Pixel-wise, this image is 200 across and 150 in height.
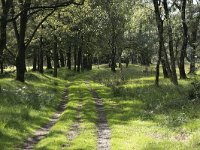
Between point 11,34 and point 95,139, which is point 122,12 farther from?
point 95,139

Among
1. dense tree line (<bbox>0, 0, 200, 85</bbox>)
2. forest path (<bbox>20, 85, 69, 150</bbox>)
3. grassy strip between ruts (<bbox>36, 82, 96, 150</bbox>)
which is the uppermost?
dense tree line (<bbox>0, 0, 200, 85</bbox>)

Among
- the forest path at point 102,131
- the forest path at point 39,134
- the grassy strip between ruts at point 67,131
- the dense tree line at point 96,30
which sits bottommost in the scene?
the forest path at point 39,134

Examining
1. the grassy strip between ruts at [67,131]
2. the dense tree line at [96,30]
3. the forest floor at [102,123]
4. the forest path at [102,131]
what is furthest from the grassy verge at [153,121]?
the dense tree line at [96,30]

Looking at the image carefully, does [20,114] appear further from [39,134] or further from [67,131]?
[67,131]

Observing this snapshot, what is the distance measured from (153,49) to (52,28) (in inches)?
2122

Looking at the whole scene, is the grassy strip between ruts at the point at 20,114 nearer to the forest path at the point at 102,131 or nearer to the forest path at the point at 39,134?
the forest path at the point at 39,134

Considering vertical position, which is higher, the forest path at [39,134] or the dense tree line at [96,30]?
the dense tree line at [96,30]

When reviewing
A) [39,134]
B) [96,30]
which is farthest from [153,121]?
[96,30]

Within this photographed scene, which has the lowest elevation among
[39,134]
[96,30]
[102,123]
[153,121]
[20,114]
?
[39,134]

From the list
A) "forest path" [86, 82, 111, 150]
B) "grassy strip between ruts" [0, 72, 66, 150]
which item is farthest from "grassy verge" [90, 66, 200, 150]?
"grassy strip between ruts" [0, 72, 66, 150]

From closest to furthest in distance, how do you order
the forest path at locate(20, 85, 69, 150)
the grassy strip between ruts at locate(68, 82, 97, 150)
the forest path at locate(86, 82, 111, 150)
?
1. the grassy strip between ruts at locate(68, 82, 97, 150)
2. the forest path at locate(86, 82, 111, 150)
3. the forest path at locate(20, 85, 69, 150)

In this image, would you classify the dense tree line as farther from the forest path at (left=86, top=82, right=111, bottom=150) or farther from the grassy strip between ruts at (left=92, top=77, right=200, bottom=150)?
the forest path at (left=86, top=82, right=111, bottom=150)

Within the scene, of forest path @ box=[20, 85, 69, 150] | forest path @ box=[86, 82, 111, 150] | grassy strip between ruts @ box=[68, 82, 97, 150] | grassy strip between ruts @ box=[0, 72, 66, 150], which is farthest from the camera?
grassy strip between ruts @ box=[0, 72, 66, 150]

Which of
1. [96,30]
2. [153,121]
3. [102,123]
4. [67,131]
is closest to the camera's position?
[67,131]
